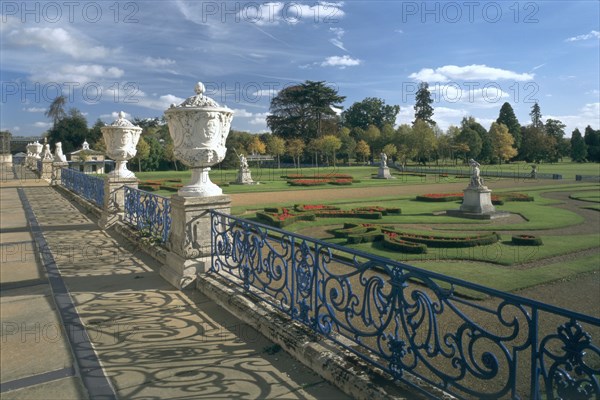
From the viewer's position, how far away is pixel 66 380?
3230 mm

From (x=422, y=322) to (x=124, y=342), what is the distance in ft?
9.49

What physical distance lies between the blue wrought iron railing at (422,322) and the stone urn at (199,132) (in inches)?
23.8

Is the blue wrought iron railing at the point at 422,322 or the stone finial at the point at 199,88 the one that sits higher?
the stone finial at the point at 199,88

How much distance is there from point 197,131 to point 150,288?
212cm

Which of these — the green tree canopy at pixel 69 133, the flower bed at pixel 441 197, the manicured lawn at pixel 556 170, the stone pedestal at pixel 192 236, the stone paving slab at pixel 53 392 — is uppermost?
the green tree canopy at pixel 69 133

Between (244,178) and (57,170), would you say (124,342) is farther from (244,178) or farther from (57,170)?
(244,178)

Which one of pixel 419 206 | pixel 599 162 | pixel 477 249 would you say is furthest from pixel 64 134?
pixel 599 162

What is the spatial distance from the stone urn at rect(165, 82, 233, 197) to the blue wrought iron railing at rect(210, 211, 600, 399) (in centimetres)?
60

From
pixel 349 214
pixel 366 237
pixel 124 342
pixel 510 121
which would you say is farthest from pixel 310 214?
pixel 510 121

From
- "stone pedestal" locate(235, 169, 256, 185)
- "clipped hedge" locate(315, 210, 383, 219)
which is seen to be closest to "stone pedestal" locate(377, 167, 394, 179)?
"stone pedestal" locate(235, 169, 256, 185)

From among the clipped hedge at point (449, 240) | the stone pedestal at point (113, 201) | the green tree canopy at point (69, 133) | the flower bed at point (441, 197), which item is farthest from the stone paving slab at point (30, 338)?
the green tree canopy at point (69, 133)

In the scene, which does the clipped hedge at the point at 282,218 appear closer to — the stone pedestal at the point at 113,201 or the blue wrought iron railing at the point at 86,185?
the stone pedestal at the point at 113,201

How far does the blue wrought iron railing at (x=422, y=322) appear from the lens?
217cm

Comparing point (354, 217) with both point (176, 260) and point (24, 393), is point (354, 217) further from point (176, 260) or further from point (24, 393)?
point (24, 393)
